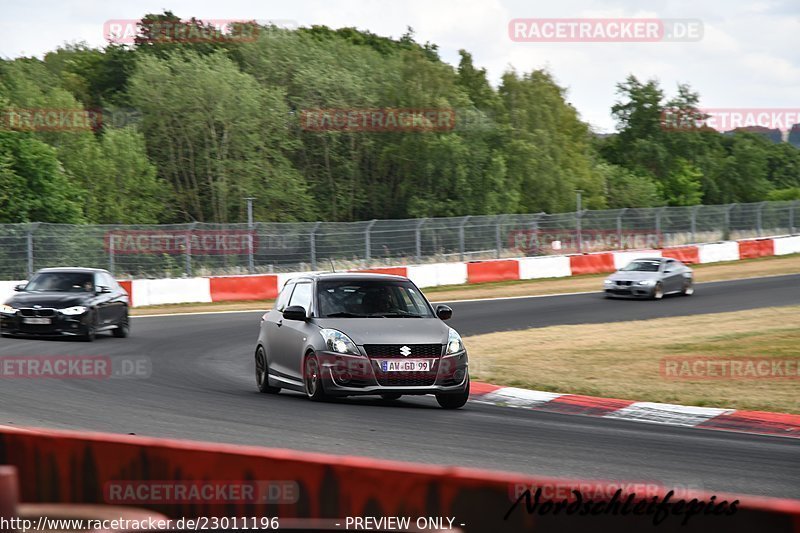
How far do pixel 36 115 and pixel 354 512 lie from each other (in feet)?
162

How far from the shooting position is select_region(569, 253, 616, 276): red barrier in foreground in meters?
40.4

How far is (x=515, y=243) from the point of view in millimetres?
39844

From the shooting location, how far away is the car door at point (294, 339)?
12961 millimetres

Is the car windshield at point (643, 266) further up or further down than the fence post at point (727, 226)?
further down

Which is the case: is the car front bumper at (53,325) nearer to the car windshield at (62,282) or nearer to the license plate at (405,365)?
the car windshield at (62,282)

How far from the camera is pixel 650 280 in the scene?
31469 millimetres

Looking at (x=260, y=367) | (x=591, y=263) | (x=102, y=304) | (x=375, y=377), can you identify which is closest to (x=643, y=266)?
(x=591, y=263)

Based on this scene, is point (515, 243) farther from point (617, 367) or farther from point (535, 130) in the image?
point (535, 130)

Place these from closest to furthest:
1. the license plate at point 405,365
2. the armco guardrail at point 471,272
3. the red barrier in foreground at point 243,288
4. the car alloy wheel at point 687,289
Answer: the license plate at point 405,365 < the armco guardrail at point 471,272 < the red barrier in foreground at point 243,288 < the car alloy wheel at point 687,289

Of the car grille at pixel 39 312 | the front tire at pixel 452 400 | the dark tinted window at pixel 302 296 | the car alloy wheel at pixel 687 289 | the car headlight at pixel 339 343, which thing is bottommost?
the car alloy wheel at pixel 687 289

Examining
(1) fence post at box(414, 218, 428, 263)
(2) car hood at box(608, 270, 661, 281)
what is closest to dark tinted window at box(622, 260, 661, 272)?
(2) car hood at box(608, 270, 661, 281)

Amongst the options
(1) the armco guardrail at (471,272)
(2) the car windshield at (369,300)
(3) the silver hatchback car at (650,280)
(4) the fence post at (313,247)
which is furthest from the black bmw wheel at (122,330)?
(3) the silver hatchback car at (650,280)

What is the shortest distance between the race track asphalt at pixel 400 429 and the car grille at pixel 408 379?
30 centimetres

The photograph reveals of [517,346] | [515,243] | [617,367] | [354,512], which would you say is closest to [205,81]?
[515,243]
